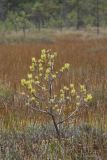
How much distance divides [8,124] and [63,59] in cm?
824

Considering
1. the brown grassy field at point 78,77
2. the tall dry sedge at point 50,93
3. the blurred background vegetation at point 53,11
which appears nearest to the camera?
the tall dry sedge at point 50,93

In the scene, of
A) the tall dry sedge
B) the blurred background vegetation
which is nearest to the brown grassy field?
the tall dry sedge

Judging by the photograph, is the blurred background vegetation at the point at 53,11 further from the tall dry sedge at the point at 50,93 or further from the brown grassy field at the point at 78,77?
the tall dry sedge at the point at 50,93

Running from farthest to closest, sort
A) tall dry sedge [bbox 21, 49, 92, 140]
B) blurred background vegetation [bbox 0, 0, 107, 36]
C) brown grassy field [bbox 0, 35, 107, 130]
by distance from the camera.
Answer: blurred background vegetation [bbox 0, 0, 107, 36]
brown grassy field [bbox 0, 35, 107, 130]
tall dry sedge [bbox 21, 49, 92, 140]

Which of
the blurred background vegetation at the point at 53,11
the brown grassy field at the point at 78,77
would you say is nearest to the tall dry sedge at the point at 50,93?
the brown grassy field at the point at 78,77

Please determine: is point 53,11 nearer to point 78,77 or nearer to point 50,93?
point 78,77

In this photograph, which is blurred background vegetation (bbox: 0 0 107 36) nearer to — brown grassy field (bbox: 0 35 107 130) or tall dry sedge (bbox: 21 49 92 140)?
brown grassy field (bbox: 0 35 107 130)

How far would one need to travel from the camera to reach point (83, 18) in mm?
46875

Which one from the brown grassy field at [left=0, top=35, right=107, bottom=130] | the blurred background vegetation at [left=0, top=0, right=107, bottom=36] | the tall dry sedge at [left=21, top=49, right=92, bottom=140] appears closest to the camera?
the tall dry sedge at [left=21, top=49, right=92, bottom=140]

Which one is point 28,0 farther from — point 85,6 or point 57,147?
point 57,147

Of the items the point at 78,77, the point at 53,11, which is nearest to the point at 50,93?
the point at 78,77

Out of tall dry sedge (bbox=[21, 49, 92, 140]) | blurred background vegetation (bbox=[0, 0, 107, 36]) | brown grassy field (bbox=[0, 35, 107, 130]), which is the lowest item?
blurred background vegetation (bbox=[0, 0, 107, 36])

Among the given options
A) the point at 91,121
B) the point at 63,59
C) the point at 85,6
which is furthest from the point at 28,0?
the point at 91,121

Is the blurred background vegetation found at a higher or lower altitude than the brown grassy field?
lower
